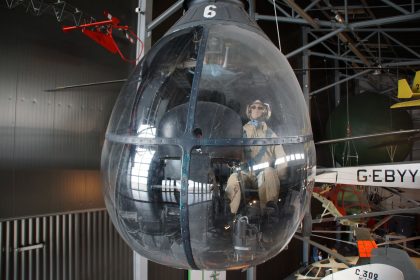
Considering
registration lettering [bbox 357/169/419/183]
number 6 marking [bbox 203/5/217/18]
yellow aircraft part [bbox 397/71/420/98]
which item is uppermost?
yellow aircraft part [bbox 397/71/420/98]

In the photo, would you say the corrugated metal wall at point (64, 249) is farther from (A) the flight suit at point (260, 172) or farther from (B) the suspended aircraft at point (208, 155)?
(A) the flight suit at point (260, 172)

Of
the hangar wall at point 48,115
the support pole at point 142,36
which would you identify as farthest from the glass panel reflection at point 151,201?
the support pole at point 142,36

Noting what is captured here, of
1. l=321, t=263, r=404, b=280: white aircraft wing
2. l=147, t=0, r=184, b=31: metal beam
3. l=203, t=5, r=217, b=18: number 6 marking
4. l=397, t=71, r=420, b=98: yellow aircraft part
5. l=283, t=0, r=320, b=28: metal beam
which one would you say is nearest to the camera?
l=203, t=5, r=217, b=18: number 6 marking

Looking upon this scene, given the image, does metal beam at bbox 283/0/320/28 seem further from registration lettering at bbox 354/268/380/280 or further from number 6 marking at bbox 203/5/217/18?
number 6 marking at bbox 203/5/217/18

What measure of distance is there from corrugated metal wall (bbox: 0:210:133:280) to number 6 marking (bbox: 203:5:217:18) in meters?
3.33

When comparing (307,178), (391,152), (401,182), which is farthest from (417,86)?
(307,178)

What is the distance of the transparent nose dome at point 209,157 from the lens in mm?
1133

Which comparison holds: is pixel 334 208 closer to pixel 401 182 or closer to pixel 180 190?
pixel 401 182

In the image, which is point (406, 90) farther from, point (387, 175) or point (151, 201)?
point (151, 201)

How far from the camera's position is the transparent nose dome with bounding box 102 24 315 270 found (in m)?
1.13

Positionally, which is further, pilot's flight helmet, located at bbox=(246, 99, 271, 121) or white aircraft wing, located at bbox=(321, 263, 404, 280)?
white aircraft wing, located at bbox=(321, 263, 404, 280)

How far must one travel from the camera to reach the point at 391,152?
8977 millimetres

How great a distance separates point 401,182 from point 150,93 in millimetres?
4814

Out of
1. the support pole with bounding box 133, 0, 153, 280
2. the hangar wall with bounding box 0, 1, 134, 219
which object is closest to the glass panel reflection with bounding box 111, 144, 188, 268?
the hangar wall with bounding box 0, 1, 134, 219
